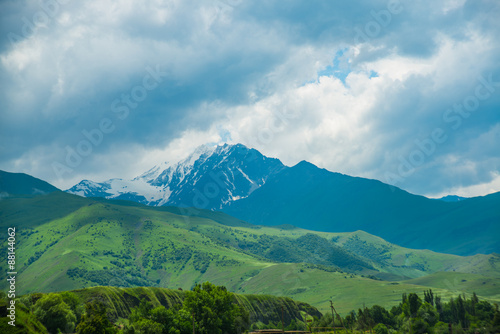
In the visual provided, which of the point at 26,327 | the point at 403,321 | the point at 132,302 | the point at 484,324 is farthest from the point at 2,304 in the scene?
the point at 484,324

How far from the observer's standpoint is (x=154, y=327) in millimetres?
106312

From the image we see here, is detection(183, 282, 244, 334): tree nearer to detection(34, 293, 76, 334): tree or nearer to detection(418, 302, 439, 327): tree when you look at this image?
detection(34, 293, 76, 334): tree

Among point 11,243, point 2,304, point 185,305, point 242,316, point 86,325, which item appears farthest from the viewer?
point 242,316

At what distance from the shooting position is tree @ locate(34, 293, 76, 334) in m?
101


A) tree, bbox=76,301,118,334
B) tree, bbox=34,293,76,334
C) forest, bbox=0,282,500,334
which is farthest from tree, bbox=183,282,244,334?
tree, bbox=76,301,118,334

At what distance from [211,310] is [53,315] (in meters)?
46.5

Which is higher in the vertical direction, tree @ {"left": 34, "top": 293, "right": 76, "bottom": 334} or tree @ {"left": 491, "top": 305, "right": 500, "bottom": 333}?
tree @ {"left": 34, "top": 293, "right": 76, "bottom": 334}

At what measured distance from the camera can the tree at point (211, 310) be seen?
13012 cm

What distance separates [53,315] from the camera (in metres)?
103

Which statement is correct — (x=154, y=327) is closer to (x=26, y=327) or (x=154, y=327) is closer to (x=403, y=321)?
(x=26, y=327)

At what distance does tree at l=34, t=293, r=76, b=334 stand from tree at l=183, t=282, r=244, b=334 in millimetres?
35152

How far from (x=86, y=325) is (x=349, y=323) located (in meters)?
137

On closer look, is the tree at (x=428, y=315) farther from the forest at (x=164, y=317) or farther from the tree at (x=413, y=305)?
the tree at (x=413, y=305)

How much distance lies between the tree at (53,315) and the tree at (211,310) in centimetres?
3515
